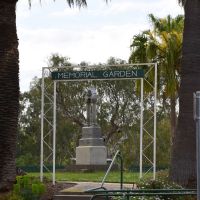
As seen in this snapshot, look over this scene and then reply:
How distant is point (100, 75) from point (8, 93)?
838 cm

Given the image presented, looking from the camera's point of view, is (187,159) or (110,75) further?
(110,75)

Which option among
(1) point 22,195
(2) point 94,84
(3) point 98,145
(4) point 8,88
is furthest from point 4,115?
(2) point 94,84

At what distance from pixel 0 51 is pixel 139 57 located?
60.4ft

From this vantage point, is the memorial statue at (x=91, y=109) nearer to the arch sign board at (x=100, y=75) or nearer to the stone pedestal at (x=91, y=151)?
the stone pedestal at (x=91, y=151)

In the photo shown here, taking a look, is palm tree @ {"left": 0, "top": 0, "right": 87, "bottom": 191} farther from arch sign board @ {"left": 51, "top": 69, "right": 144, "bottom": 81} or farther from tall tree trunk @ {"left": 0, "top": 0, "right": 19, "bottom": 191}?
arch sign board @ {"left": 51, "top": 69, "right": 144, "bottom": 81}

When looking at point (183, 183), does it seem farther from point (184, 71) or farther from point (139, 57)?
point (139, 57)

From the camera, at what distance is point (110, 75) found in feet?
69.3

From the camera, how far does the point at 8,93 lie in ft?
43.1

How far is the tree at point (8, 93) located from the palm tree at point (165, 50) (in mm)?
16277

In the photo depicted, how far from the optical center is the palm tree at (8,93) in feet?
42.7

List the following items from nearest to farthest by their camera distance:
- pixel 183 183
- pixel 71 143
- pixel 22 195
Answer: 1. pixel 22 195
2. pixel 183 183
3. pixel 71 143

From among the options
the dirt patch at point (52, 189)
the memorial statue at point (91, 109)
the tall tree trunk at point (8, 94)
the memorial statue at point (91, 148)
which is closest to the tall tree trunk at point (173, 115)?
the memorial statue at point (91, 148)

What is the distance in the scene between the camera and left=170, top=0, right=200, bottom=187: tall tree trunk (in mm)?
15609

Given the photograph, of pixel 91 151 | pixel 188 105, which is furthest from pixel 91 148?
pixel 188 105
